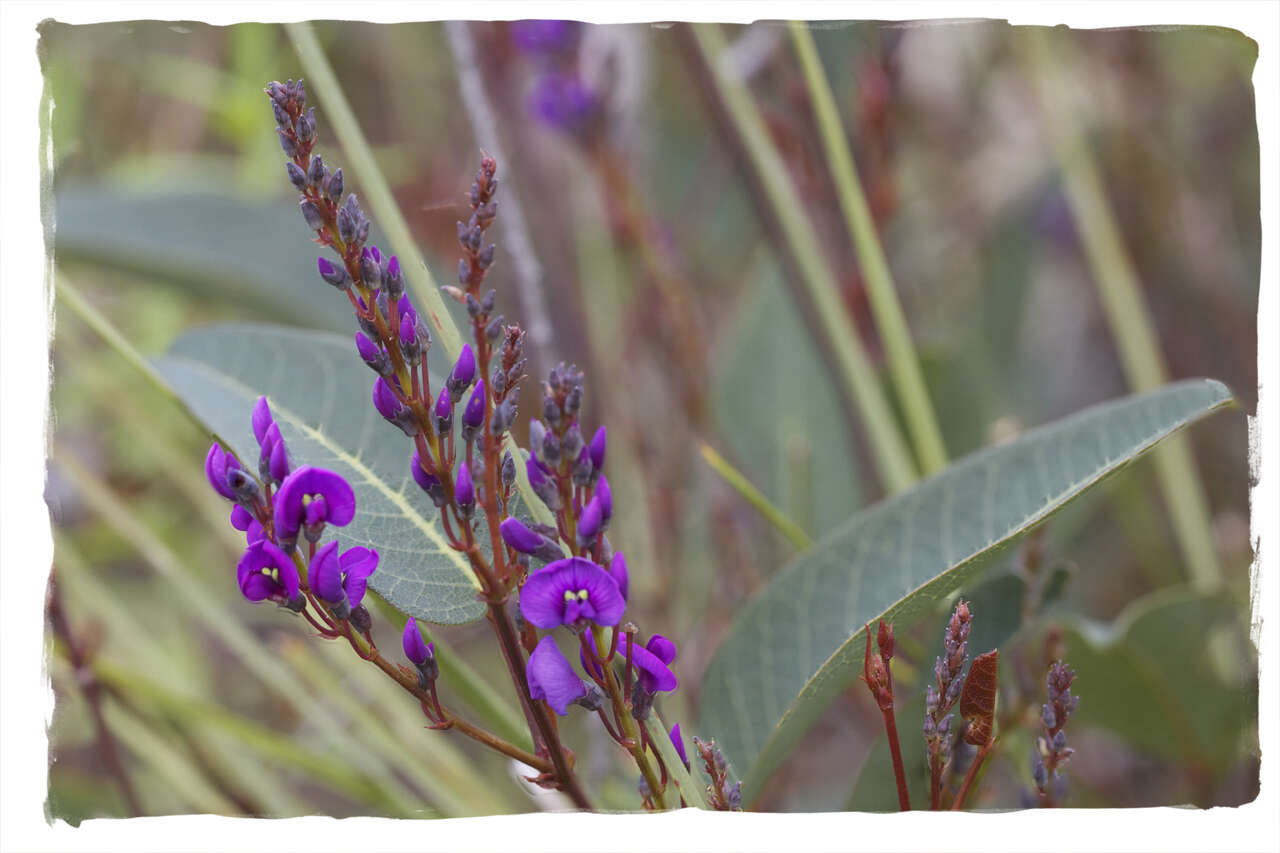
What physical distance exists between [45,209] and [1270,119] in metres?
0.70

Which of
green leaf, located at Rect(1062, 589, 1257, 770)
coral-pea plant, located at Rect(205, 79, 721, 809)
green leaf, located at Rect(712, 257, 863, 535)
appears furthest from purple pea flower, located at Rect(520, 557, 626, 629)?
green leaf, located at Rect(712, 257, 863, 535)

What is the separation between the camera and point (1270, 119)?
613 mm

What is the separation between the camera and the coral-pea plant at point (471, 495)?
15.1 inches

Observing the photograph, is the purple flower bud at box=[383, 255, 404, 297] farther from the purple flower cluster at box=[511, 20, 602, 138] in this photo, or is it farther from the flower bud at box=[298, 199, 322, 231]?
the purple flower cluster at box=[511, 20, 602, 138]

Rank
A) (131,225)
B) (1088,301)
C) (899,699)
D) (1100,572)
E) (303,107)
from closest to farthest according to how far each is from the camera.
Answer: (303,107)
(899,699)
(131,225)
(1100,572)
(1088,301)

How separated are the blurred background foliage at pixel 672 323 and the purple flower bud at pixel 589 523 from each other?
0.30 metres

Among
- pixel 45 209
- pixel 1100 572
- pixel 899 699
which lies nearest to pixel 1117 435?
pixel 899 699

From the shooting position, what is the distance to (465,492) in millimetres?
397

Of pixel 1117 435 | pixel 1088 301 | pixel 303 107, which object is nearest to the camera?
pixel 303 107

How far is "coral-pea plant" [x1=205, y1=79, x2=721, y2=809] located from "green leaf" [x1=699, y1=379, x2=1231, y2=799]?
0.15 meters

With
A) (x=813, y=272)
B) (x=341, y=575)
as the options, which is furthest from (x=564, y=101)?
(x=341, y=575)

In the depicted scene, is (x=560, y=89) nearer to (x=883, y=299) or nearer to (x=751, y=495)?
(x=883, y=299)

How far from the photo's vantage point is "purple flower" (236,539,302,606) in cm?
39

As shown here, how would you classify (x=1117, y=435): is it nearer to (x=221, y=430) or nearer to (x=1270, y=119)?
(x=1270, y=119)
